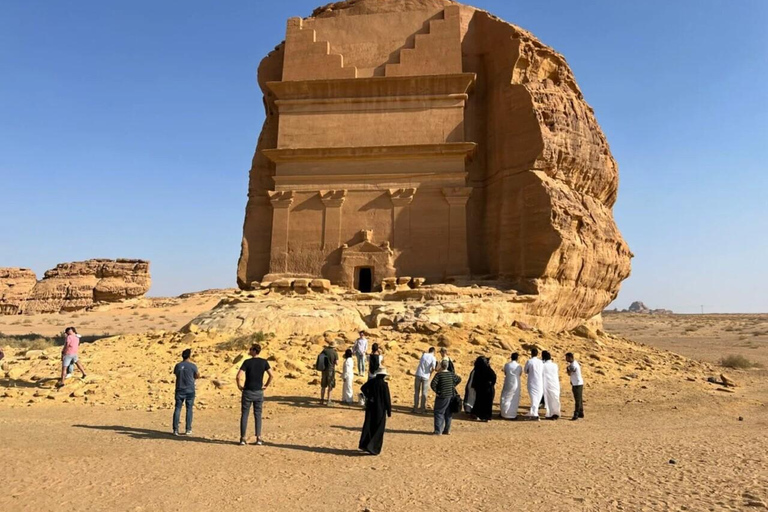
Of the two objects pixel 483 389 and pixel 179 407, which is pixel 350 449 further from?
pixel 483 389

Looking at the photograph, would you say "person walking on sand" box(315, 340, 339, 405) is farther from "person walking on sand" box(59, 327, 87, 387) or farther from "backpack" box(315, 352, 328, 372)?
"person walking on sand" box(59, 327, 87, 387)

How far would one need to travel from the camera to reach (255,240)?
1986 centimetres

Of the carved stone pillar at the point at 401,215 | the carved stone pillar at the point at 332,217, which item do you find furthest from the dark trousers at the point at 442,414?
the carved stone pillar at the point at 332,217

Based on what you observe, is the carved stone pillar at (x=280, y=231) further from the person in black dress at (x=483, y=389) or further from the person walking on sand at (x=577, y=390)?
the person walking on sand at (x=577, y=390)

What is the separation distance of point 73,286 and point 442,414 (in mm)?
48485

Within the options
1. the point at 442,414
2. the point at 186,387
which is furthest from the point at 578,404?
the point at 186,387

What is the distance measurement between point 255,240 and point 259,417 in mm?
13282

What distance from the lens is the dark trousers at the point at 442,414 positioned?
7.94 metres

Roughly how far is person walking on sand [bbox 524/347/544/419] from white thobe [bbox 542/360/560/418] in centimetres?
11

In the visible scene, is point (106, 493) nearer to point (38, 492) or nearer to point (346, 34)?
point (38, 492)

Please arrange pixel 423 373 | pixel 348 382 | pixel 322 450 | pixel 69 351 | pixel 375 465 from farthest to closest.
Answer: pixel 69 351, pixel 348 382, pixel 423 373, pixel 322 450, pixel 375 465

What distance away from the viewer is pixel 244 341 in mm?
13680

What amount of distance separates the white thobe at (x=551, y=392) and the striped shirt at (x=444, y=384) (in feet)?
8.08

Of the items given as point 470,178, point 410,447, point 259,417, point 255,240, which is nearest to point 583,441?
point 410,447
